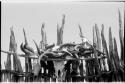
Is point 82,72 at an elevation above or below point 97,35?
below

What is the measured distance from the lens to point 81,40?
2.25 metres

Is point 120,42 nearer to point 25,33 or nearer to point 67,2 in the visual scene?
point 67,2

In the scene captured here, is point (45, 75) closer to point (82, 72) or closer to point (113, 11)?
point (82, 72)

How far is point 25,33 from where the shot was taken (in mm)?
2262

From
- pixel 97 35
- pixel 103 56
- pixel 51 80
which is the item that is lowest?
pixel 51 80

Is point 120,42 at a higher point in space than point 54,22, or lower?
lower

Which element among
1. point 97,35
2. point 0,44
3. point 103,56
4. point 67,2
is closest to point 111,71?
point 103,56

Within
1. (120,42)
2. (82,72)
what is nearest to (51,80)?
(82,72)

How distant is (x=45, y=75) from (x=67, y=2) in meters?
0.54

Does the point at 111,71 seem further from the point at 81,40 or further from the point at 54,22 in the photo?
the point at 54,22

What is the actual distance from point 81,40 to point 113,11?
308mm

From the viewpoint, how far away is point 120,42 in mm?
2258

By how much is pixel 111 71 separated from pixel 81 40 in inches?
12.1

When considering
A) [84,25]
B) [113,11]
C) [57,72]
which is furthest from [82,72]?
[113,11]
